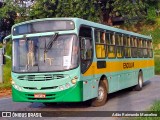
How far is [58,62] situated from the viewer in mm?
10781

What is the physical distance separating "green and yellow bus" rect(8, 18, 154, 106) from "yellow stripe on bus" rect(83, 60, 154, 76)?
3 cm

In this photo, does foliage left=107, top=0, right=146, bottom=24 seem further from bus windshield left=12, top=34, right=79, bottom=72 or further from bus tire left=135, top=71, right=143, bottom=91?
bus windshield left=12, top=34, right=79, bottom=72

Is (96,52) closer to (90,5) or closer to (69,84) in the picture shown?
(69,84)

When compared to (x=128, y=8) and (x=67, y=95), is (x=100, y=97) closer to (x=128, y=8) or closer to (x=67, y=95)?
(x=67, y=95)

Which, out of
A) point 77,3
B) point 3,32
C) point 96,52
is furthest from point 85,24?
point 3,32

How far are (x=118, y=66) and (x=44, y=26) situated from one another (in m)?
4.09

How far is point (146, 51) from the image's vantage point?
1925 centimetres

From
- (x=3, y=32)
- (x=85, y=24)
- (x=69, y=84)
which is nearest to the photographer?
(x=69, y=84)

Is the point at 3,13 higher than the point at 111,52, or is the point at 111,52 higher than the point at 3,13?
the point at 3,13

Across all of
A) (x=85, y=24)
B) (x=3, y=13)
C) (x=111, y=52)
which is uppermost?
(x=3, y=13)

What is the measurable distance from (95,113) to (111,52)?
10.7 feet

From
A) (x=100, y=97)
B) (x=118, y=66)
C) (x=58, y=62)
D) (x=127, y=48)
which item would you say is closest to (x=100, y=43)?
(x=100, y=97)

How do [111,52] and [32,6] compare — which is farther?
[32,6]

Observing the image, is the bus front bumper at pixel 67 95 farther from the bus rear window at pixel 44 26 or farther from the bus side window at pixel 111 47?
the bus side window at pixel 111 47
